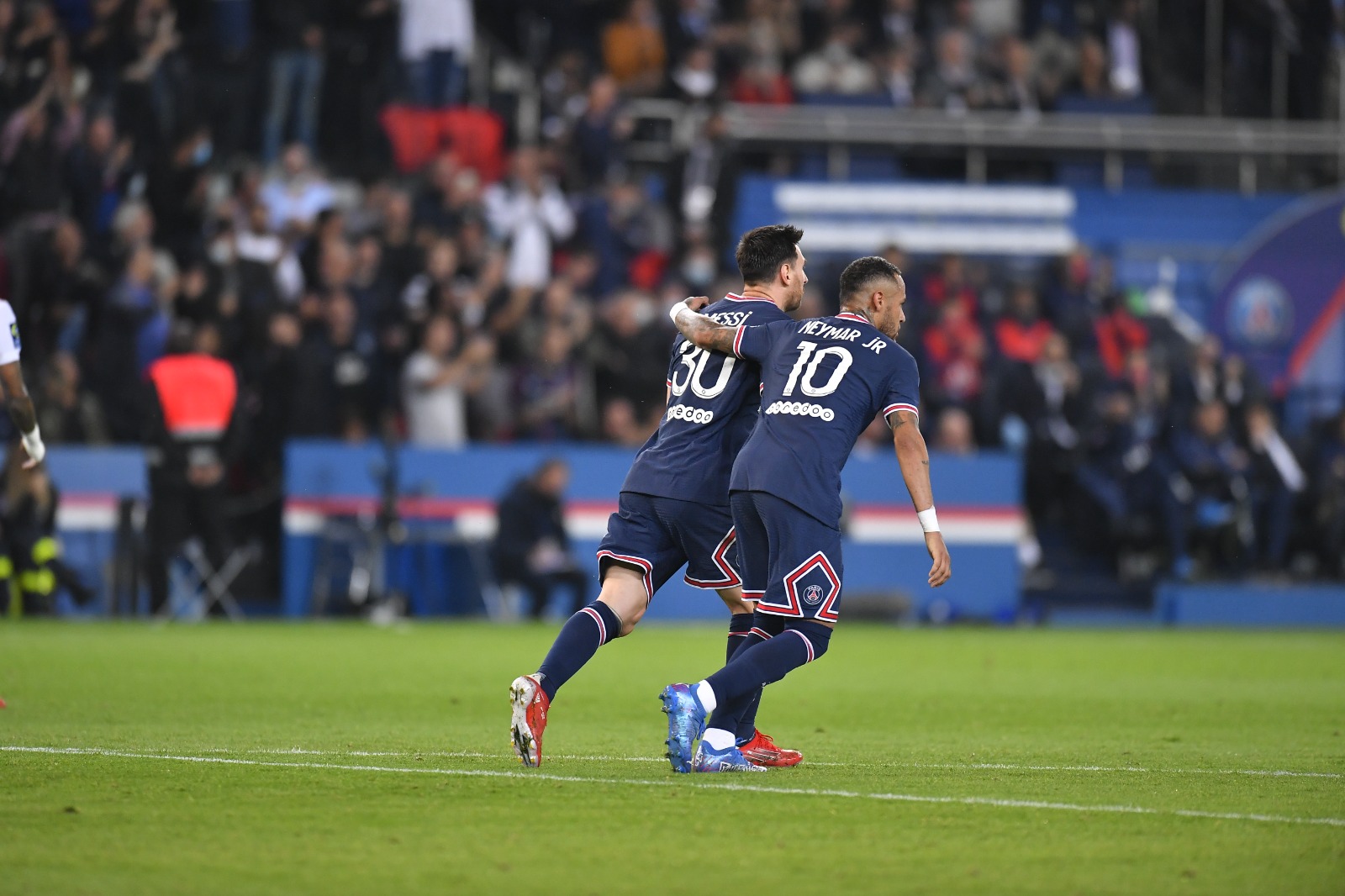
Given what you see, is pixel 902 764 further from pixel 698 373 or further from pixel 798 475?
pixel 698 373

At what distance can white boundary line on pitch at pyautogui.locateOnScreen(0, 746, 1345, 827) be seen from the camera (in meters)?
6.52

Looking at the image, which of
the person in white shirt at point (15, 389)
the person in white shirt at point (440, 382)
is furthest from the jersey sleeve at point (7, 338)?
the person in white shirt at point (440, 382)

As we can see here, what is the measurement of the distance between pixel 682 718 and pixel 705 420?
1385 mm

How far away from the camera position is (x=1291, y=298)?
25.0 metres

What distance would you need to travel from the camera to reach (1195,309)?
25641 millimetres

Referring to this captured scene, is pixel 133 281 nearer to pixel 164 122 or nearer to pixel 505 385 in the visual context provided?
pixel 164 122

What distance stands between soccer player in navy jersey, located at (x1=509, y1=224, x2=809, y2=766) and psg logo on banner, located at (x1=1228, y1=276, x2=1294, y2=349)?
1806 cm


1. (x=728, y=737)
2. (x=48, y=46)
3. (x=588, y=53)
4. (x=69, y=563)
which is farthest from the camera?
(x=588, y=53)

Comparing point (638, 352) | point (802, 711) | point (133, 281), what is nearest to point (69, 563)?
point (133, 281)

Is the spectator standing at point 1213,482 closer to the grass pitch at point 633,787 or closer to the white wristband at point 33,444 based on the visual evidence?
the grass pitch at point 633,787

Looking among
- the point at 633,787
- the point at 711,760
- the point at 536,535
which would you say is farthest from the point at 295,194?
the point at 633,787

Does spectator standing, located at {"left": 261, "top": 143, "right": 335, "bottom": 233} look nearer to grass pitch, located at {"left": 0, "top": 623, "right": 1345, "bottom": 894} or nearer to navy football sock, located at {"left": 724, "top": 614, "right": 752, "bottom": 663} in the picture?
grass pitch, located at {"left": 0, "top": 623, "right": 1345, "bottom": 894}

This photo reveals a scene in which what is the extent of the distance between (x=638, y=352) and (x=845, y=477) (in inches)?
102

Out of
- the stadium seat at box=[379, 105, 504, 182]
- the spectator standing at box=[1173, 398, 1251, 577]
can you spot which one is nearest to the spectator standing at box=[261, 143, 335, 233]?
the stadium seat at box=[379, 105, 504, 182]
